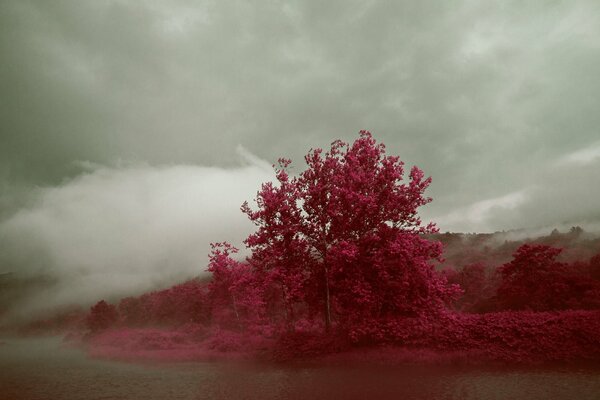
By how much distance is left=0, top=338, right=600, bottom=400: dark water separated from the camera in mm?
14414

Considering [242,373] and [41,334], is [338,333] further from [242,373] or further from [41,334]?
[41,334]

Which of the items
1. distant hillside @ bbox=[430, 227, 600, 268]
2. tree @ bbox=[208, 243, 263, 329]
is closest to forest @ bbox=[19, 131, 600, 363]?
tree @ bbox=[208, 243, 263, 329]

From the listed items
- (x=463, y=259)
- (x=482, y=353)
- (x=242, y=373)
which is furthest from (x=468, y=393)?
(x=463, y=259)

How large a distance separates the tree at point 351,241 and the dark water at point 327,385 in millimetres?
4509

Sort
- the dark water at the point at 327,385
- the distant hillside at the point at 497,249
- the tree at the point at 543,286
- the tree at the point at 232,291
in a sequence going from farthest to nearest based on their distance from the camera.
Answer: the distant hillside at the point at 497,249
the tree at the point at 232,291
the tree at the point at 543,286
the dark water at the point at 327,385

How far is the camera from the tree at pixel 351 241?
867 inches

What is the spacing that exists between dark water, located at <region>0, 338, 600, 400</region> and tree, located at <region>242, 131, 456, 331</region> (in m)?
4.51

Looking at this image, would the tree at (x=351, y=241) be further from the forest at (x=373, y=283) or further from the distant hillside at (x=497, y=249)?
the distant hillside at (x=497, y=249)

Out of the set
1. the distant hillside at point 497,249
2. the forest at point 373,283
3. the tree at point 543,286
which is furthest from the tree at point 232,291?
the distant hillside at point 497,249

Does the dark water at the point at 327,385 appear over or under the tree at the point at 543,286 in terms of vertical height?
under

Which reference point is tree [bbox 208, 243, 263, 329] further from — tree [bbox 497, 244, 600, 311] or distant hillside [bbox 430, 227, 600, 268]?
distant hillside [bbox 430, 227, 600, 268]

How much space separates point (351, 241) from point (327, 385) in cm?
894

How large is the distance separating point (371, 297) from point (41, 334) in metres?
177

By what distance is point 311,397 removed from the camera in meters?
15.1
